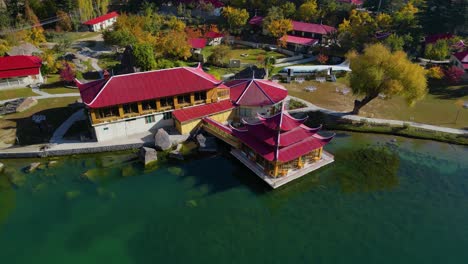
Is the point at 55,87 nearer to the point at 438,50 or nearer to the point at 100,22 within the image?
the point at 100,22

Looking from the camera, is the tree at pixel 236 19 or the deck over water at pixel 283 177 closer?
the deck over water at pixel 283 177

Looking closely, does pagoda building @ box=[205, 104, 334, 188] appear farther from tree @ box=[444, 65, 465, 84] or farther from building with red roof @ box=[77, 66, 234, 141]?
tree @ box=[444, 65, 465, 84]

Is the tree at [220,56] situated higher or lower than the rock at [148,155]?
higher

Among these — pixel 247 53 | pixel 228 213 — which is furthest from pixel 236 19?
pixel 228 213

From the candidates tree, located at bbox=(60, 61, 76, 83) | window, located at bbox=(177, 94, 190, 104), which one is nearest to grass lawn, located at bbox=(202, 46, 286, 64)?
tree, located at bbox=(60, 61, 76, 83)

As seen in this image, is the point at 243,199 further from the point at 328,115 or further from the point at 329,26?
the point at 329,26

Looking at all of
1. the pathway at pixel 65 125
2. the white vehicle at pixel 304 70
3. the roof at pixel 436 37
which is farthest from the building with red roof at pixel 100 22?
the roof at pixel 436 37

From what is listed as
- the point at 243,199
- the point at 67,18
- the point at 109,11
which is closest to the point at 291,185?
the point at 243,199

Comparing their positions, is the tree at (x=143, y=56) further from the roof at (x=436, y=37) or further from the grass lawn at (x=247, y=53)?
the roof at (x=436, y=37)
